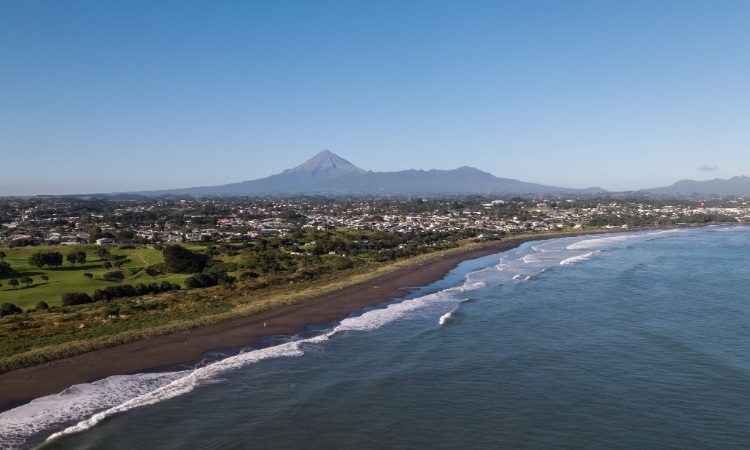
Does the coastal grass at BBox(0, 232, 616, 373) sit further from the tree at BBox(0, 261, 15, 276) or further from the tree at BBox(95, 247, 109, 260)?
the tree at BBox(95, 247, 109, 260)

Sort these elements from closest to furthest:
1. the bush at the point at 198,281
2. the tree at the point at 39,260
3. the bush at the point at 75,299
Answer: the bush at the point at 75,299 → the bush at the point at 198,281 → the tree at the point at 39,260

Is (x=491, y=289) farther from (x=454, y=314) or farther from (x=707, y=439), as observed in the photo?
(x=707, y=439)

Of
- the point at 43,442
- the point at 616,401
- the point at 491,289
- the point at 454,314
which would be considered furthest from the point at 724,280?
the point at 43,442

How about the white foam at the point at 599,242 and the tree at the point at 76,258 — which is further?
the white foam at the point at 599,242

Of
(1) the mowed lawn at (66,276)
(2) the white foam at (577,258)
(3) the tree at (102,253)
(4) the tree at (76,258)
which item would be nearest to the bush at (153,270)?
(1) the mowed lawn at (66,276)

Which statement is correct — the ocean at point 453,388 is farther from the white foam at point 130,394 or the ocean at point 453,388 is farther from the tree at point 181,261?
the tree at point 181,261

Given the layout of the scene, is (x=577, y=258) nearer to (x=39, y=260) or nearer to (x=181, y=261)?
(x=181, y=261)

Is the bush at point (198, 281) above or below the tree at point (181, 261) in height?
below
